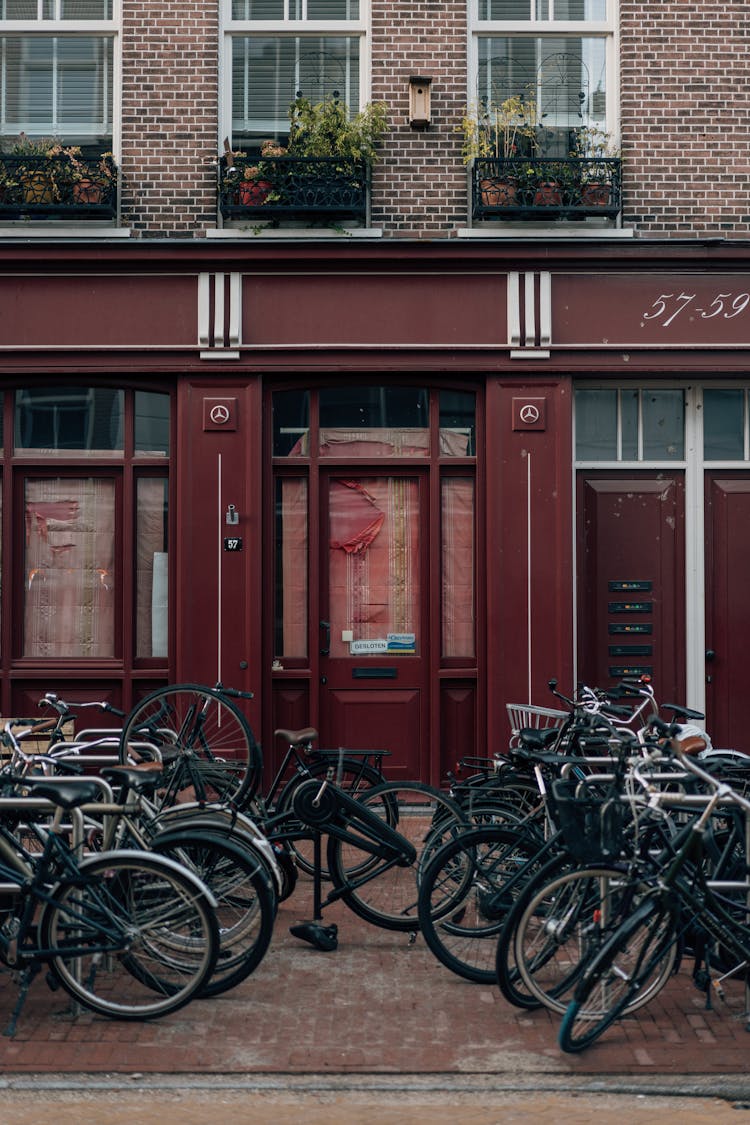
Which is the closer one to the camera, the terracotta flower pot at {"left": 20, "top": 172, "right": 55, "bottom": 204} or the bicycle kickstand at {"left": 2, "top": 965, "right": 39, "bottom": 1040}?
the bicycle kickstand at {"left": 2, "top": 965, "right": 39, "bottom": 1040}

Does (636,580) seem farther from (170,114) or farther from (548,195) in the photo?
(170,114)

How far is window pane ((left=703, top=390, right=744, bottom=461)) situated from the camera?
10.8 m

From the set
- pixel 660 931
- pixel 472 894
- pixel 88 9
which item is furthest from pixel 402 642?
pixel 88 9

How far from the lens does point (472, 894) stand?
6645mm

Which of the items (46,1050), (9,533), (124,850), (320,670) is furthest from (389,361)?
(46,1050)

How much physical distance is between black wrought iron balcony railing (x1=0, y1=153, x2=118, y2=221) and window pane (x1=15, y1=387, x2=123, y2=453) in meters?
1.45

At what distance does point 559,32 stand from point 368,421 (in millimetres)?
3701

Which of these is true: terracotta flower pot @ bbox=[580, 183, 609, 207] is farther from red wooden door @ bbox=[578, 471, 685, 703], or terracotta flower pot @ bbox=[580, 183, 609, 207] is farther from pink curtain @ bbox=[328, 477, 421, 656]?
pink curtain @ bbox=[328, 477, 421, 656]

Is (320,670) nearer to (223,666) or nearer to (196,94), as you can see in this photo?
(223,666)

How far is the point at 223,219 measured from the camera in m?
10.6

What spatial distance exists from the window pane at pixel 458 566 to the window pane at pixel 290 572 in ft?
3.84

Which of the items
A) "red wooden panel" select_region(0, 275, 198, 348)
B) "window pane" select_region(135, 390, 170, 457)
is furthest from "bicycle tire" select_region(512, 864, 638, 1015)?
"red wooden panel" select_region(0, 275, 198, 348)

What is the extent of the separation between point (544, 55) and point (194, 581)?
5372 mm

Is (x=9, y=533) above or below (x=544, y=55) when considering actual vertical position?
below
